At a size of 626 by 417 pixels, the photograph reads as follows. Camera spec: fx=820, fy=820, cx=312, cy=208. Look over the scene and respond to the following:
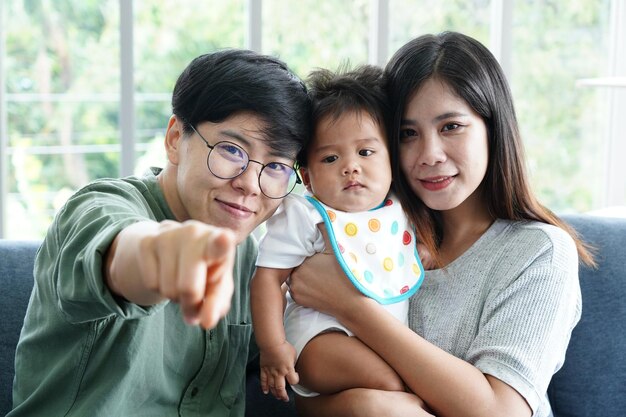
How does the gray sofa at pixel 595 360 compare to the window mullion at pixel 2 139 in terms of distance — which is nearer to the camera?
the gray sofa at pixel 595 360

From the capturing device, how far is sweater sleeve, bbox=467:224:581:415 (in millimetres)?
1570

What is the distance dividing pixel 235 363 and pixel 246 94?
2.03 feet

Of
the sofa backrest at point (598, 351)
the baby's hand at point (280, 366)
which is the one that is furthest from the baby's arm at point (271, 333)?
the sofa backrest at point (598, 351)

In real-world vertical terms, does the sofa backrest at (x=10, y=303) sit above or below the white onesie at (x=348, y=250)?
A: below

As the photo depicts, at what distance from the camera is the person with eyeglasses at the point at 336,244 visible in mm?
1627

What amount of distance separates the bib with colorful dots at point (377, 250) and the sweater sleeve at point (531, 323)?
18 centimetres

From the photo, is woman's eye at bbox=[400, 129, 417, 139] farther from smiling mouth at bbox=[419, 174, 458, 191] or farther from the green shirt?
the green shirt

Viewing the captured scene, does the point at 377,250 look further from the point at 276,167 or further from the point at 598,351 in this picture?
the point at 598,351

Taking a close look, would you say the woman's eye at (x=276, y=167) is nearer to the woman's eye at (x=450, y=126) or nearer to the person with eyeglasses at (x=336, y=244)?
the person with eyeglasses at (x=336, y=244)

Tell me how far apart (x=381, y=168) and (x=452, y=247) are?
0.92 ft

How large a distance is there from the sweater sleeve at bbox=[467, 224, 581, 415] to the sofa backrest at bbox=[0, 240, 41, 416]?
3.45 ft

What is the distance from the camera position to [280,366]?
161cm

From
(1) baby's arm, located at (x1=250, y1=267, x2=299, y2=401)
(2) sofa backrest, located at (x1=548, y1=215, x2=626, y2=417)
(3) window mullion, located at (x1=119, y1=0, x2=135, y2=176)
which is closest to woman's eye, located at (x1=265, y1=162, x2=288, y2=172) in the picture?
(1) baby's arm, located at (x1=250, y1=267, x2=299, y2=401)

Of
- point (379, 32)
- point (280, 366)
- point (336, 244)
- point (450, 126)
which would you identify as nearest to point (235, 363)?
point (280, 366)
